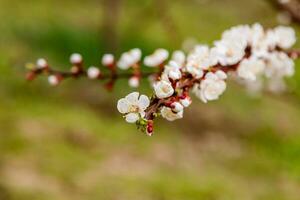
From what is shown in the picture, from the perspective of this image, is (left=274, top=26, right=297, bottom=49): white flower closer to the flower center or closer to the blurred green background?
the flower center

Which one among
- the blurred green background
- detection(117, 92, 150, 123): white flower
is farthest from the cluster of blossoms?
the blurred green background

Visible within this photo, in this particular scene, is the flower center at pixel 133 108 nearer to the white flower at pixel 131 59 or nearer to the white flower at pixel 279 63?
the white flower at pixel 131 59

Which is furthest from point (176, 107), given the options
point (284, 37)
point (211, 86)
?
point (284, 37)

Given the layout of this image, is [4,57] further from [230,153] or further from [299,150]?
[299,150]

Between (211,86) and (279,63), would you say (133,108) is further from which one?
(279,63)

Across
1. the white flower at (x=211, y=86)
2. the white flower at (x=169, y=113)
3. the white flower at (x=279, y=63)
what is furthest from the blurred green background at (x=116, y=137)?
the white flower at (x=169, y=113)

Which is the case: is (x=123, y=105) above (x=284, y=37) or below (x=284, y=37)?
below

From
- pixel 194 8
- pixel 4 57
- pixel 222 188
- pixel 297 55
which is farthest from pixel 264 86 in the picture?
pixel 194 8
